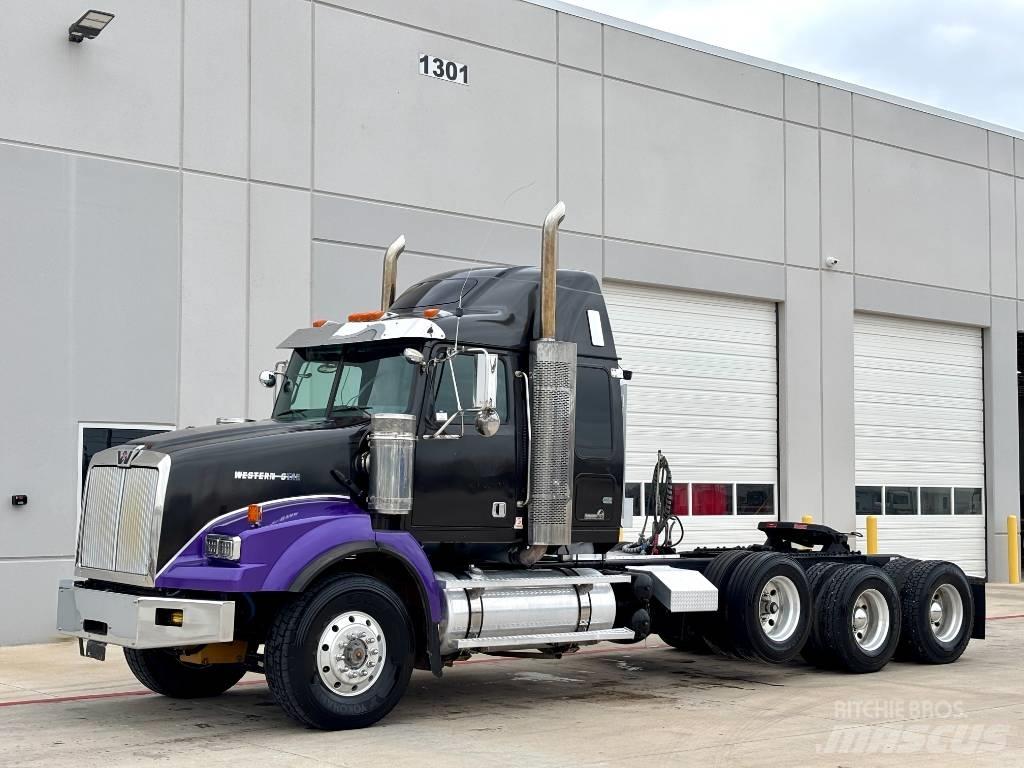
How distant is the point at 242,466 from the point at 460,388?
1.88 metres

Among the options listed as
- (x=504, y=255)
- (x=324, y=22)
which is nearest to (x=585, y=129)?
(x=504, y=255)

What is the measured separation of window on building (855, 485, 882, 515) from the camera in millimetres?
23578

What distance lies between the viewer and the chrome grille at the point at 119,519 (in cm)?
950

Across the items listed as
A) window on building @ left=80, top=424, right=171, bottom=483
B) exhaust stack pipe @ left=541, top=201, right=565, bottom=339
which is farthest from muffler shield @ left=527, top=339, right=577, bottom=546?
window on building @ left=80, top=424, right=171, bottom=483

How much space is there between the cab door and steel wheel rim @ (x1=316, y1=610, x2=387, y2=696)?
3.39 feet

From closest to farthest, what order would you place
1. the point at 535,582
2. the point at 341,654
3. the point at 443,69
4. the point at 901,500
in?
the point at 341,654, the point at 535,582, the point at 443,69, the point at 901,500

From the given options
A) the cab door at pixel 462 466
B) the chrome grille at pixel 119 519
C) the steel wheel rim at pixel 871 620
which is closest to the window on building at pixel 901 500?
the steel wheel rim at pixel 871 620

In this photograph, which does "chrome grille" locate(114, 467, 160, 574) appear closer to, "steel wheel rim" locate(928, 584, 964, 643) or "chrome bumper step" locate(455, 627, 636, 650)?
"chrome bumper step" locate(455, 627, 636, 650)

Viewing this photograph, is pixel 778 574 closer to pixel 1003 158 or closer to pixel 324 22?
pixel 324 22

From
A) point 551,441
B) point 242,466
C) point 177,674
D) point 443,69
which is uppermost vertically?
point 443,69

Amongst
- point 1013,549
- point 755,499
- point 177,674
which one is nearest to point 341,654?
point 177,674

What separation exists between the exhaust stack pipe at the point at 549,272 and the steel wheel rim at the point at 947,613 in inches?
217

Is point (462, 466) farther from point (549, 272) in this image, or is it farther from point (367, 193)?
point (367, 193)

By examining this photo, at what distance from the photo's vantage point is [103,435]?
15.8m
